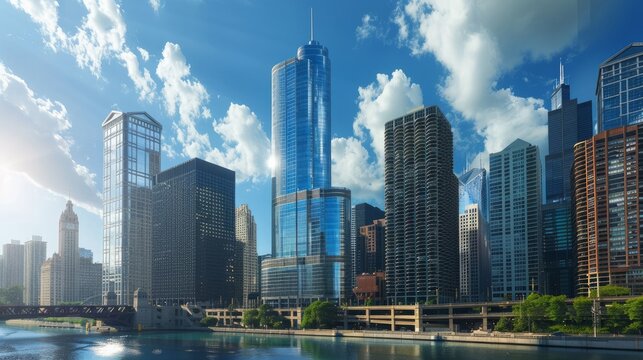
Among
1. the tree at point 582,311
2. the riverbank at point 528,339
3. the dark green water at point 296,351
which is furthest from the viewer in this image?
the tree at point 582,311

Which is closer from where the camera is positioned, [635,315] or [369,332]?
[635,315]

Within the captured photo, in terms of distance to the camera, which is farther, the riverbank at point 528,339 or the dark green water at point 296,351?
the riverbank at point 528,339

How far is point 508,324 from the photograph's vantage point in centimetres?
16062

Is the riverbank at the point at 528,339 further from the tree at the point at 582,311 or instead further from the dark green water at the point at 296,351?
the tree at the point at 582,311

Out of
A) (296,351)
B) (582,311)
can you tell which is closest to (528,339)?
(582,311)

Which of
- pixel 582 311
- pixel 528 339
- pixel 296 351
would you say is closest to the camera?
pixel 528 339

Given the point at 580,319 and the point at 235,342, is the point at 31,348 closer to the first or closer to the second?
the point at 235,342

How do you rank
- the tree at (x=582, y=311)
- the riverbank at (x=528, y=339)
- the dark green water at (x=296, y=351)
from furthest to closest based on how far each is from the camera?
the tree at (x=582, y=311) → the riverbank at (x=528, y=339) → the dark green water at (x=296, y=351)

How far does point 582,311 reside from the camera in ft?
474

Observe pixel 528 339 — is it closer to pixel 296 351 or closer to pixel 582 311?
pixel 582 311

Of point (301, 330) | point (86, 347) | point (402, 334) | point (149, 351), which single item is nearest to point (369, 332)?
point (402, 334)

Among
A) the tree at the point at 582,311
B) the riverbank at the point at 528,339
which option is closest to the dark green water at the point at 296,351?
the riverbank at the point at 528,339

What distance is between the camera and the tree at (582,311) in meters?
144

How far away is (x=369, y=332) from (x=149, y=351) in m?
70.5
